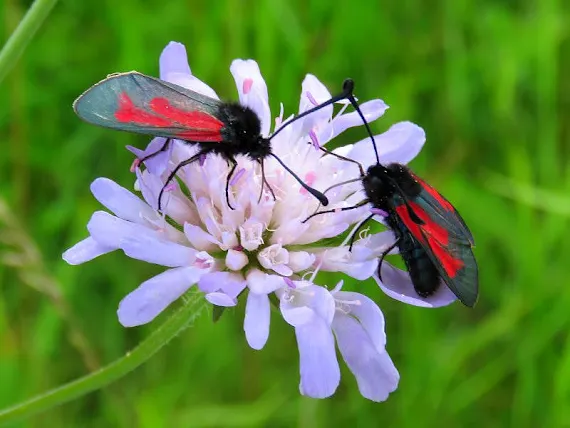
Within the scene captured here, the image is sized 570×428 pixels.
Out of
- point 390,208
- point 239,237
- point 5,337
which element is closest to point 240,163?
point 239,237

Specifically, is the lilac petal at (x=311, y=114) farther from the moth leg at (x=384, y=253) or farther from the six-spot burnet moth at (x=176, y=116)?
the moth leg at (x=384, y=253)

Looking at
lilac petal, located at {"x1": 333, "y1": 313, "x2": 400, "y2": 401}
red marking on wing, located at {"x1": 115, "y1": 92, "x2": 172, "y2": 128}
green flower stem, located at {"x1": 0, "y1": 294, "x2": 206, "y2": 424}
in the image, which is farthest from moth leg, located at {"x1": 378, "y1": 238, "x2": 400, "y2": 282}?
red marking on wing, located at {"x1": 115, "y1": 92, "x2": 172, "y2": 128}

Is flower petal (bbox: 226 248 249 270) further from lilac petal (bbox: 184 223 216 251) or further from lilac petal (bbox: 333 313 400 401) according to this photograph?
lilac petal (bbox: 333 313 400 401)

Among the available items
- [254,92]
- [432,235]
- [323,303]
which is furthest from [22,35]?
[432,235]

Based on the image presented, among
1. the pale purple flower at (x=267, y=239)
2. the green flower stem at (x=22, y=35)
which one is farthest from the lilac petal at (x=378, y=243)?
the green flower stem at (x=22, y=35)

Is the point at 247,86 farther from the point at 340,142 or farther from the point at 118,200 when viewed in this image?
the point at 340,142

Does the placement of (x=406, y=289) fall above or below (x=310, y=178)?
below
